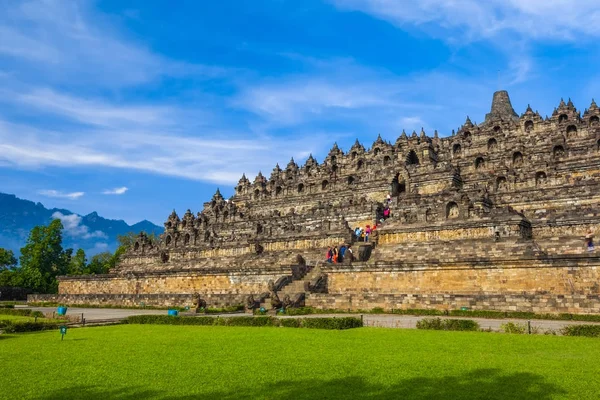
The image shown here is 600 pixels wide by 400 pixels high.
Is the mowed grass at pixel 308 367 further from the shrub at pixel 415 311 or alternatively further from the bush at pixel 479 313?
the shrub at pixel 415 311

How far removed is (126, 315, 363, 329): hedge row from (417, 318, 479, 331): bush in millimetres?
2786

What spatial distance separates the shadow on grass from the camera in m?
9.09

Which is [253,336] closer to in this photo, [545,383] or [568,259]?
[545,383]

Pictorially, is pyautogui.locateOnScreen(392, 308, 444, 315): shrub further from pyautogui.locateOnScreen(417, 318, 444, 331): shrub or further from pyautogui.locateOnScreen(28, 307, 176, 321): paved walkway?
pyautogui.locateOnScreen(28, 307, 176, 321): paved walkway

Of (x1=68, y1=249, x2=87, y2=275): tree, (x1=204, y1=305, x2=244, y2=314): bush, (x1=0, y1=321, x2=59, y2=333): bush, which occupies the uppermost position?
(x1=68, y1=249, x2=87, y2=275): tree

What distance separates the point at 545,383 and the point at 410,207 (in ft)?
96.6

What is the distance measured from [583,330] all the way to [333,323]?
842 cm

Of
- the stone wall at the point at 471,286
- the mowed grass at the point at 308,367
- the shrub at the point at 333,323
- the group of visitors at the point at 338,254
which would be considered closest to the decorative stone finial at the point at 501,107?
the group of visitors at the point at 338,254

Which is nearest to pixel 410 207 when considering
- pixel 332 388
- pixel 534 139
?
pixel 534 139

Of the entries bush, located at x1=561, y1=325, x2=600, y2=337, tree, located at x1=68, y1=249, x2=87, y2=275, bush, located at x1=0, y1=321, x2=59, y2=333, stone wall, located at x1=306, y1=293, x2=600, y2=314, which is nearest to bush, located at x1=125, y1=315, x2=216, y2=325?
bush, located at x1=0, y1=321, x2=59, y2=333

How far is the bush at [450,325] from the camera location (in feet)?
58.5

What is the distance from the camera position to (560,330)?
1652 centimetres

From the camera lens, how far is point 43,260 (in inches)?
2464

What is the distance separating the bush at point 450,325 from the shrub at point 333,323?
2.61m
